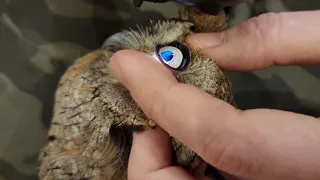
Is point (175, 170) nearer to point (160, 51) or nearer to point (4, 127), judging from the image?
point (160, 51)

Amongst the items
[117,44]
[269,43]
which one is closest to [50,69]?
[117,44]

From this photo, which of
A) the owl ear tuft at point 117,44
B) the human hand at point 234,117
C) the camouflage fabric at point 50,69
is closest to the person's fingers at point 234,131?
the human hand at point 234,117

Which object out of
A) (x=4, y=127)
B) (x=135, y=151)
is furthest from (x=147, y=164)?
(x=4, y=127)

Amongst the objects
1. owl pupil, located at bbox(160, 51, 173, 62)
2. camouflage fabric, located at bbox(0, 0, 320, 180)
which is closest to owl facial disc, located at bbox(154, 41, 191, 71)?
owl pupil, located at bbox(160, 51, 173, 62)

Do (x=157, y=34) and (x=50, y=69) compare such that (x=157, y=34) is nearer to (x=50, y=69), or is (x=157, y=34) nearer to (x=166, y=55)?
(x=166, y=55)

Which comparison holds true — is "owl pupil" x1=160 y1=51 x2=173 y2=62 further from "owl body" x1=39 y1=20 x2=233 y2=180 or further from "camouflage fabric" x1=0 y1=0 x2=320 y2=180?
"camouflage fabric" x1=0 y1=0 x2=320 y2=180

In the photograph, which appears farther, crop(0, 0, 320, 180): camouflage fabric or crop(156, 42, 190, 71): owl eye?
crop(0, 0, 320, 180): camouflage fabric

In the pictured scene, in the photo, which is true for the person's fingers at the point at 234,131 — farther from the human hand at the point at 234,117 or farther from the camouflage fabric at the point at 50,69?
the camouflage fabric at the point at 50,69
